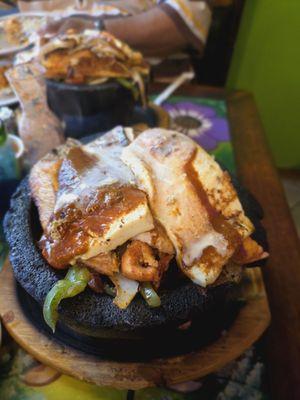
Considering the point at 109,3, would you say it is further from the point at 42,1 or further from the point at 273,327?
the point at 273,327

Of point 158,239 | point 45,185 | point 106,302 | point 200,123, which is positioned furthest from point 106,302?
point 200,123

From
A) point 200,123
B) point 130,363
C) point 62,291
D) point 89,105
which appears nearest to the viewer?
point 62,291

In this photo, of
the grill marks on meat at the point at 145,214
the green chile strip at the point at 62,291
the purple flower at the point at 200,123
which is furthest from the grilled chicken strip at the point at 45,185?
the purple flower at the point at 200,123

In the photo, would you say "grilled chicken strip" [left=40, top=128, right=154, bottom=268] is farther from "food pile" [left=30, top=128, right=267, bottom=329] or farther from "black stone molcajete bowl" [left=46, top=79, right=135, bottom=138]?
"black stone molcajete bowl" [left=46, top=79, right=135, bottom=138]

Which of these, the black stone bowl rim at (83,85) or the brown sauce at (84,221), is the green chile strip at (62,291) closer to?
the brown sauce at (84,221)

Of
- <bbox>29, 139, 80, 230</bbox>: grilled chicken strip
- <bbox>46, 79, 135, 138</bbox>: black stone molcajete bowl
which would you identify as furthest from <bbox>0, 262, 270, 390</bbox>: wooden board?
<bbox>46, 79, 135, 138</bbox>: black stone molcajete bowl

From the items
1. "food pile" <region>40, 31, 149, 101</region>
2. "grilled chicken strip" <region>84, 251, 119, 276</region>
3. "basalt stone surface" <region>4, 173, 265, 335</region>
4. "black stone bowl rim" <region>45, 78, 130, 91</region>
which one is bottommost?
"basalt stone surface" <region>4, 173, 265, 335</region>

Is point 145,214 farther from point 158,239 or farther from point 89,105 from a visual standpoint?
point 89,105
